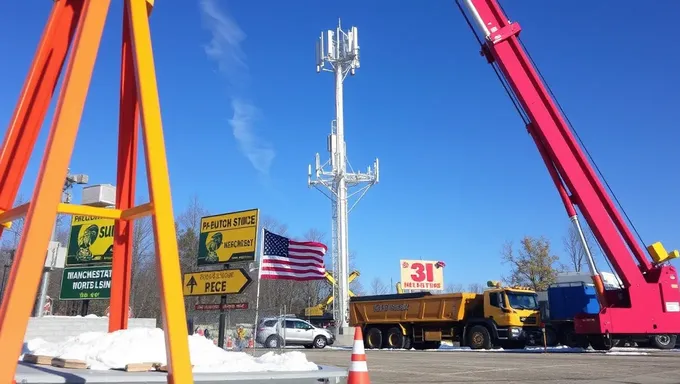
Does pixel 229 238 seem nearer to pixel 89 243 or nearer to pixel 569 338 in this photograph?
pixel 89 243

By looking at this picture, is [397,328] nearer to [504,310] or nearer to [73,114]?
[504,310]

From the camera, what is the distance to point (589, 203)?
16875mm

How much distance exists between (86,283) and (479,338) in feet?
49.8

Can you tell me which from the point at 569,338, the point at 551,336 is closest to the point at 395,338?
the point at 551,336

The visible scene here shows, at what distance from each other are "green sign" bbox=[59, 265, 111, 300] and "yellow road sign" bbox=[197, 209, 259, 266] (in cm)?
437

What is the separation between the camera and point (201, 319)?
105 ft

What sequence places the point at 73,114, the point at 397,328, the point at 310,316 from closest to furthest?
1. the point at 73,114
2. the point at 397,328
3. the point at 310,316

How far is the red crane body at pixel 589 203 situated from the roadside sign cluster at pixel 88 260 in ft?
46.1

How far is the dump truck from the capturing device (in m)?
22.8

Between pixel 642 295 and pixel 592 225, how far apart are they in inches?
94.1

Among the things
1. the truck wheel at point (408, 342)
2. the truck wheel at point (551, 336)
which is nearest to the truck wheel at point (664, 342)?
the truck wheel at point (551, 336)

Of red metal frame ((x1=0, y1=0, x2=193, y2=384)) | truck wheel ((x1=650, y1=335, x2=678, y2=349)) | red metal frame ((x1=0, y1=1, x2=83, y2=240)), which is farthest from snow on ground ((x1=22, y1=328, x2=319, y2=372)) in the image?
truck wheel ((x1=650, y1=335, x2=678, y2=349))

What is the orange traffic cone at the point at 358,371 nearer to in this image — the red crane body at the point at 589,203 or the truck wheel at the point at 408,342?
the red crane body at the point at 589,203

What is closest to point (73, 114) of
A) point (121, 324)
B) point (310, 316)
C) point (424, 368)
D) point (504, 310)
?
point (121, 324)
